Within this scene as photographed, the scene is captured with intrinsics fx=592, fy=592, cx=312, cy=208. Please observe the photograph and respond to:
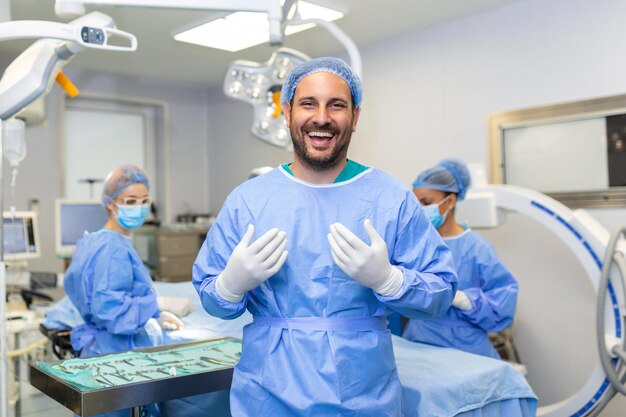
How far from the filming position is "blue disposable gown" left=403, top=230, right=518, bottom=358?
2.39 metres

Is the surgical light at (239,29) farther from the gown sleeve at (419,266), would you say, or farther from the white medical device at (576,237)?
the gown sleeve at (419,266)

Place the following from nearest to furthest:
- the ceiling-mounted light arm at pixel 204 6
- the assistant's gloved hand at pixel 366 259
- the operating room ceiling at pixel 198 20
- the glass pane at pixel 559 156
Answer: the assistant's gloved hand at pixel 366 259 → the ceiling-mounted light arm at pixel 204 6 → the glass pane at pixel 559 156 → the operating room ceiling at pixel 198 20

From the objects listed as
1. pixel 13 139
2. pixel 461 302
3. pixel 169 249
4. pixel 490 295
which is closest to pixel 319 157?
pixel 461 302

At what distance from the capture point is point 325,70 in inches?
58.0

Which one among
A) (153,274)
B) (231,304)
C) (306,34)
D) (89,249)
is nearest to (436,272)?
Result: (231,304)

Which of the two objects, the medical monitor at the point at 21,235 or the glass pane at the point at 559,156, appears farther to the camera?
the medical monitor at the point at 21,235

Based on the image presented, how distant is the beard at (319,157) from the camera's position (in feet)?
4.75

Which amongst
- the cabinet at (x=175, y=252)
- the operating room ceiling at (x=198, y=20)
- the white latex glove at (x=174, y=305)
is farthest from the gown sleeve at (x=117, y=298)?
the cabinet at (x=175, y=252)

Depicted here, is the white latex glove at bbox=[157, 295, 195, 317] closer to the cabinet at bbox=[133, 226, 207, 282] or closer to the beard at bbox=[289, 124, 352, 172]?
the beard at bbox=[289, 124, 352, 172]

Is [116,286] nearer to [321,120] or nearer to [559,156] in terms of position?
[321,120]

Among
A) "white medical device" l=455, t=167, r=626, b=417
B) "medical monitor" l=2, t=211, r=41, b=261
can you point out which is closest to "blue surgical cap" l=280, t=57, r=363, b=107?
"white medical device" l=455, t=167, r=626, b=417

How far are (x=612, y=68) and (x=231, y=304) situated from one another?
2.74 m

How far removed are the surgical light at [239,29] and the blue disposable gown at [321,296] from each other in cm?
225

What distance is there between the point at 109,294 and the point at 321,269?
1.17 meters
